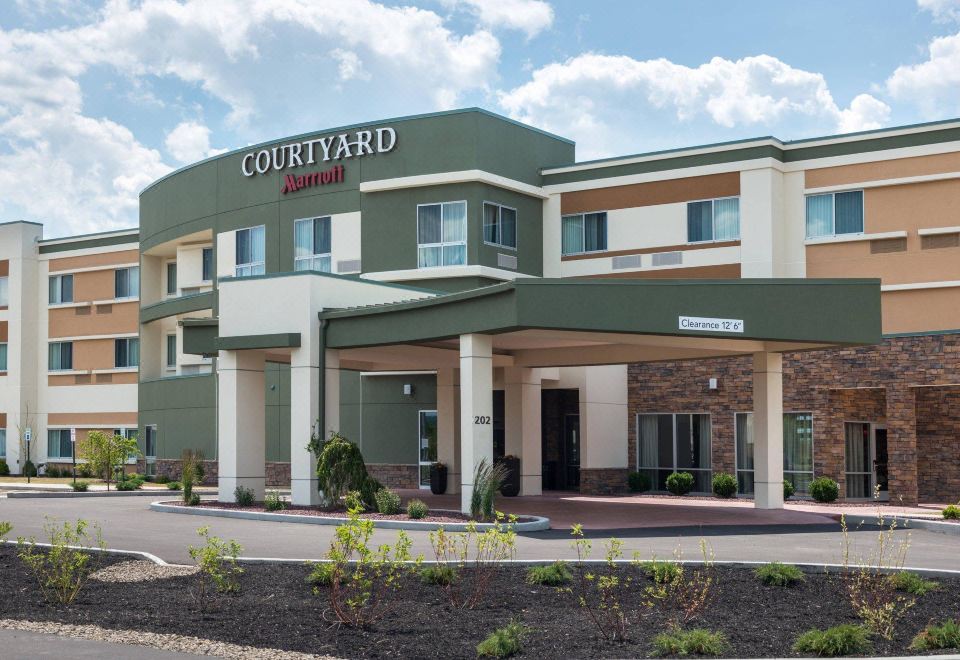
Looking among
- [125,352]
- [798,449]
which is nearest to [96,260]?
[125,352]

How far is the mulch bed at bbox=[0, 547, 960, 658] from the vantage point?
34.5ft

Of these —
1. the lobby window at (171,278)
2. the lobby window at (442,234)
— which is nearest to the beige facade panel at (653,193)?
the lobby window at (442,234)

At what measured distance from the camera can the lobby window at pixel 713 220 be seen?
118 ft

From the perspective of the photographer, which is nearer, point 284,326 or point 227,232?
point 284,326

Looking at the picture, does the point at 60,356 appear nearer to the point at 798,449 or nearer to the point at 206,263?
the point at 206,263

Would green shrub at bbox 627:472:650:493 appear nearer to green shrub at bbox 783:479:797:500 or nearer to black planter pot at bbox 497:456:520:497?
black planter pot at bbox 497:456:520:497

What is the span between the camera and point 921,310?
110ft

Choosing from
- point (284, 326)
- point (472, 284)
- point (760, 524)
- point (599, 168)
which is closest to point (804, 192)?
point (599, 168)

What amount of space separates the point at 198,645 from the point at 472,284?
25.7 meters

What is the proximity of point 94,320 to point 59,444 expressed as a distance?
20.8 ft

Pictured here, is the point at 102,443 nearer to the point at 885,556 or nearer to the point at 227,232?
the point at 227,232

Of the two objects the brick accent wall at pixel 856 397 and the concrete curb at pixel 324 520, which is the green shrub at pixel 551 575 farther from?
the brick accent wall at pixel 856 397

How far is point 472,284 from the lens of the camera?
35.8 metres

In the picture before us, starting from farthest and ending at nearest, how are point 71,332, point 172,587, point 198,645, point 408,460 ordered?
point 71,332 < point 408,460 < point 172,587 < point 198,645
